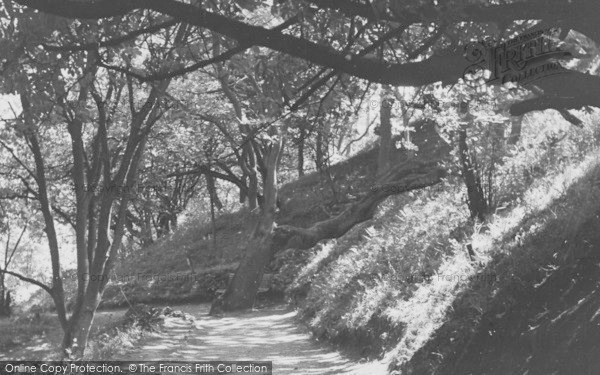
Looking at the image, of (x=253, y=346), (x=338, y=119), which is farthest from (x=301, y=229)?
(x=338, y=119)

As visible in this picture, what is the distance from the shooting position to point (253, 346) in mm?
12617

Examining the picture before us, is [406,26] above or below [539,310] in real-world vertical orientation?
above

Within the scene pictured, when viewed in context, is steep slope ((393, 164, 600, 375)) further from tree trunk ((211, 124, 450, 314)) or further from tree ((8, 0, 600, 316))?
tree trunk ((211, 124, 450, 314))

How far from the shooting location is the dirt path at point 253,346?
10.5 metres

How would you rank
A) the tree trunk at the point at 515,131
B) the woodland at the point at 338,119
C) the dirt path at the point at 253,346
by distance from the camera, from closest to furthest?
the woodland at the point at 338,119, the dirt path at the point at 253,346, the tree trunk at the point at 515,131

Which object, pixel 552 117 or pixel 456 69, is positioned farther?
pixel 552 117

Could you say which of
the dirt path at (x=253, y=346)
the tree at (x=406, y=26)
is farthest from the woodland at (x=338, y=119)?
the dirt path at (x=253, y=346)

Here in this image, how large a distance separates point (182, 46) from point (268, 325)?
950 centimetres

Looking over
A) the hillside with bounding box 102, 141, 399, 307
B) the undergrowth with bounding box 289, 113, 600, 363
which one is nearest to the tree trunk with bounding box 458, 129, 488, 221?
the undergrowth with bounding box 289, 113, 600, 363

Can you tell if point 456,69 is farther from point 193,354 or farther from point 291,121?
point 193,354

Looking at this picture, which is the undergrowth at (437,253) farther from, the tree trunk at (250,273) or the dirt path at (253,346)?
the tree trunk at (250,273)

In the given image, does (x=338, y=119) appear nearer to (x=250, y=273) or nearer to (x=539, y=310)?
(x=539, y=310)

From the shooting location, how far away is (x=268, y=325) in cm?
1597

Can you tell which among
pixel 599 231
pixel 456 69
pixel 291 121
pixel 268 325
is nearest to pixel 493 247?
pixel 599 231
